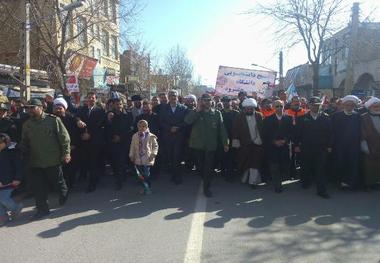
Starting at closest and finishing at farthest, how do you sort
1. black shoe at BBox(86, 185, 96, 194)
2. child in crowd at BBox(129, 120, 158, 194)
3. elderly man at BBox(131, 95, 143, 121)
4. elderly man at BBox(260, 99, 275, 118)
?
child in crowd at BBox(129, 120, 158, 194) < black shoe at BBox(86, 185, 96, 194) < elderly man at BBox(260, 99, 275, 118) < elderly man at BBox(131, 95, 143, 121)

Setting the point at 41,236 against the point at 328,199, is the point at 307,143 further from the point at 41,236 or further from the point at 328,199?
the point at 41,236

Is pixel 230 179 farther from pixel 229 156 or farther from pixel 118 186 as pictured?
pixel 118 186

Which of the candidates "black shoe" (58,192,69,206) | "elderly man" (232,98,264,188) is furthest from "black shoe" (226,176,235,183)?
"black shoe" (58,192,69,206)

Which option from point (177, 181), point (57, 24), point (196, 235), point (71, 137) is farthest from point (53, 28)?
point (196, 235)

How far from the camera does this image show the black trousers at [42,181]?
6.63 metres

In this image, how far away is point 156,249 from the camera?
16.7 feet

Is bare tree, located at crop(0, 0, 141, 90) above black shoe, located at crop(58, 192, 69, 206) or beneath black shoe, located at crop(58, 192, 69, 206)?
above

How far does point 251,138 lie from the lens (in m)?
8.54

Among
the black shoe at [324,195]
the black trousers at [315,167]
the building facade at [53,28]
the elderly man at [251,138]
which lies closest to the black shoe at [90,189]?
the elderly man at [251,138]

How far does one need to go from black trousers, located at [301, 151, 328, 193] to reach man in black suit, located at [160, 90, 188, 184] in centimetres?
253

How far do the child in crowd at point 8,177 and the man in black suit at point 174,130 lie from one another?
332 cm

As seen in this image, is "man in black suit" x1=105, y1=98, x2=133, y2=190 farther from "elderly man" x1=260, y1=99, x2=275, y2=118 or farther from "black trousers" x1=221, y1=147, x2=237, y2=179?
"elderly man" x1=260, y1=99, x2=275, y2=118

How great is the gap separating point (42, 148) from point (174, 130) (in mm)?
2976

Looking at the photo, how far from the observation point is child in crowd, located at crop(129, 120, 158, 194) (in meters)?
8.07
